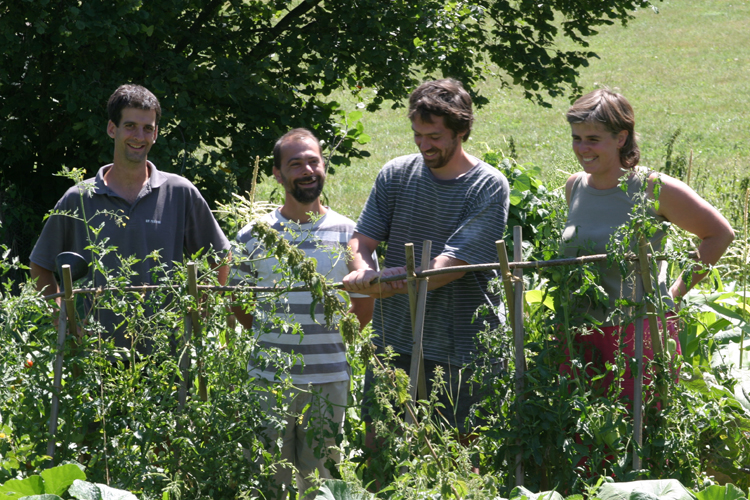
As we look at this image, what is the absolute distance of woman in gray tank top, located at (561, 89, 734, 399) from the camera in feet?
8.51

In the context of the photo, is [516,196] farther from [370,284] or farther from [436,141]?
[370,284]

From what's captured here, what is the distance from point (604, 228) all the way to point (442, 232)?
59cm

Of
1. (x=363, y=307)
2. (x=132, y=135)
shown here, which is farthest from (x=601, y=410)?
(x=132, y=135)

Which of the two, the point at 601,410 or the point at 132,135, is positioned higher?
the point at 132,135

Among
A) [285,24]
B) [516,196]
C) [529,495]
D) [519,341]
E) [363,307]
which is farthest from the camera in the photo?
[285,24]

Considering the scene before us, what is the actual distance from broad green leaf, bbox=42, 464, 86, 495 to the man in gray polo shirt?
2.78ft

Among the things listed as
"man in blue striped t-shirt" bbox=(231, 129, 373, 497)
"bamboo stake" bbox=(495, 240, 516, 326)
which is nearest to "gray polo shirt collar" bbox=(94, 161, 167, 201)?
"man in blue striped t-shirt" bbox=(231, 129, 373, 497)

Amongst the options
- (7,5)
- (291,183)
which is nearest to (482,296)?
(291,183)

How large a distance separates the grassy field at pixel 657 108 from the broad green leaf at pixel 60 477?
3771 millimetres

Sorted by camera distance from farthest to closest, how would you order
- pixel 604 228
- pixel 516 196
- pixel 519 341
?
1. pixel 516 196
2. pixel 604 228
3. pixel 519 341

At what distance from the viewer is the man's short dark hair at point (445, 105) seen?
278 centimetres

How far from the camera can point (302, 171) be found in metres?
3.08

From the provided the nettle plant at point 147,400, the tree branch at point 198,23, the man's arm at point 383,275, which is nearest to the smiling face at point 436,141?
the man's arm at point 383,275

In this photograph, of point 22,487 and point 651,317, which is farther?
point 651,317
